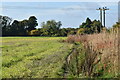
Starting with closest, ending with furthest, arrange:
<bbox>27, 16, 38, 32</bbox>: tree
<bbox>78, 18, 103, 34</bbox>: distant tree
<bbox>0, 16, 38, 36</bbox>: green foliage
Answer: <bbox>78, 18, 103, 34</bbox>: distant tree
<bbox>0, 16, 38, 36</bbox>: green foliage
<bbox>27, 16, 38, 32</bbox>: tree

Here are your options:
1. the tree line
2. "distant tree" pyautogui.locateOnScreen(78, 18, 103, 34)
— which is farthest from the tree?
"distant tree" pyautogui.locateOnScreen(78, 18, 103, 34)

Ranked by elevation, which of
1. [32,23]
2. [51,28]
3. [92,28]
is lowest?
[92,28]

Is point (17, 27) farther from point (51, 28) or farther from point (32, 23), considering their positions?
point (51, 28)

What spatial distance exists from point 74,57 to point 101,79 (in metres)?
1.14

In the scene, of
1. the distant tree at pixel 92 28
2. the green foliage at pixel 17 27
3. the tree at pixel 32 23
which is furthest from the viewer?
the tree at pixel 32 23

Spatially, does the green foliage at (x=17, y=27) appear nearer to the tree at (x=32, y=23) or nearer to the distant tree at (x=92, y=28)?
the tree at (x=32, y=23)

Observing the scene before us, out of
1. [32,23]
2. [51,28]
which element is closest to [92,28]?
[51,28]

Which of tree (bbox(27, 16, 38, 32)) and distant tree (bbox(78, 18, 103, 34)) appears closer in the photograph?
distant tree (bbox(78, 18, 103, 34))

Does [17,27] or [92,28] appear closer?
[92,28]

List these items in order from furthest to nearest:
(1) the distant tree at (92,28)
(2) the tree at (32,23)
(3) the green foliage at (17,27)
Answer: (2) the tree at (32,23), (3) the green foliage at (17,27), (1) the distant tree at (92,28)

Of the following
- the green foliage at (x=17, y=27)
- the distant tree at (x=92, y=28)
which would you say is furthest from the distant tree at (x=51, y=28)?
the distant tree at (x=92, y=28)

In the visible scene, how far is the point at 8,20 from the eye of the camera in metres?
55.1

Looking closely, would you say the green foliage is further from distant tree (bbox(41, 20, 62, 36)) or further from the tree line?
distant tree (bbox(41, 20, 62, 36))

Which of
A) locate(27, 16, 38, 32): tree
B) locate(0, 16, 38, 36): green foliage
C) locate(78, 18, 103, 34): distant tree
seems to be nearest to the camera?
locate(78, 18, 103, 34): distant tree
